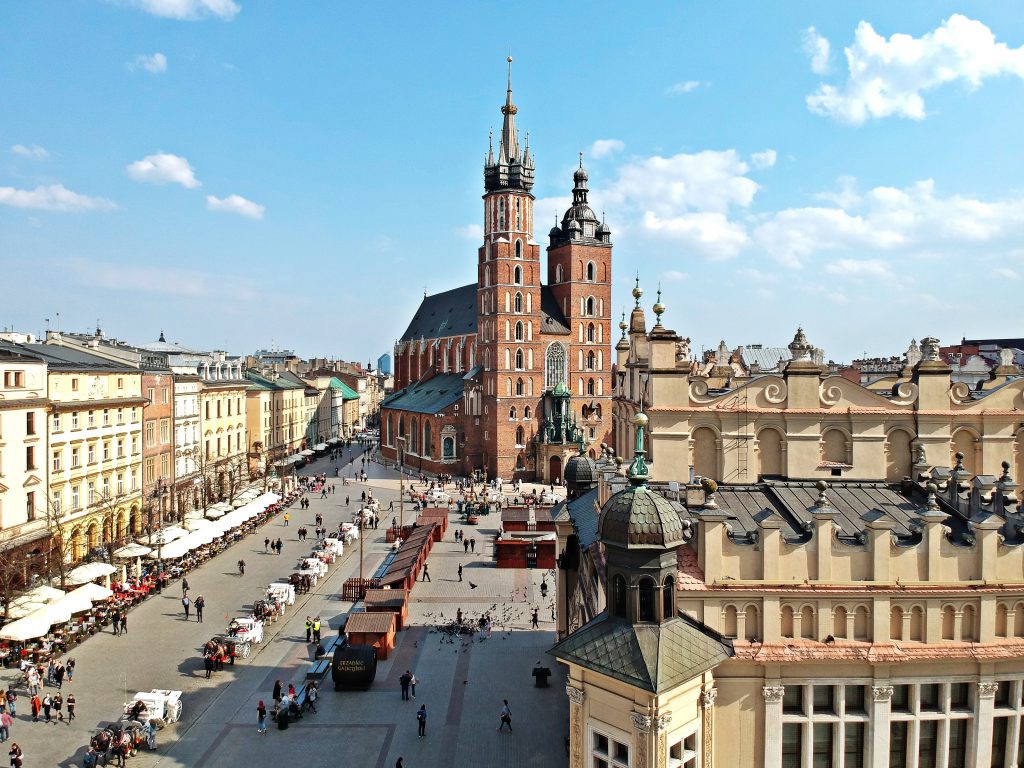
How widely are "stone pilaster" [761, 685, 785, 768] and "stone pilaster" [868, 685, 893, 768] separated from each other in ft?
5.61

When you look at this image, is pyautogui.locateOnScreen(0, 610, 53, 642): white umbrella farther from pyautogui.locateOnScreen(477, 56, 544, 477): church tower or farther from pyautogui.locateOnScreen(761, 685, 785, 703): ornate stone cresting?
pyautogui.locateOnScreen(477, 56, 544, 477): church tower

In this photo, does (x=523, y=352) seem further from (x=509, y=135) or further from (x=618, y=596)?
(x=618, y=596)

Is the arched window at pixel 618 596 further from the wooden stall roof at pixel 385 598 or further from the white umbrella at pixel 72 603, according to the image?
the white umbrella at pixel 72 603

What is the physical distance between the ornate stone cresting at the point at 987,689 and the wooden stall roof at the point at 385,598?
23.2 metres

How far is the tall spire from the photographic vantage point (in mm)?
86500

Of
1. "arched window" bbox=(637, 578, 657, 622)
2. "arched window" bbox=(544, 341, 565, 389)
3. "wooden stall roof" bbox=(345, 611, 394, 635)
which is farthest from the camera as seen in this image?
"arched window" bbox=(544, 341, 565, 389)

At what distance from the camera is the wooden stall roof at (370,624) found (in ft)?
93.4

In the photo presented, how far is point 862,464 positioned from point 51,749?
23800 millimetres

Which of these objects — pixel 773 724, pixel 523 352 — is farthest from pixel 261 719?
pixel 523 352

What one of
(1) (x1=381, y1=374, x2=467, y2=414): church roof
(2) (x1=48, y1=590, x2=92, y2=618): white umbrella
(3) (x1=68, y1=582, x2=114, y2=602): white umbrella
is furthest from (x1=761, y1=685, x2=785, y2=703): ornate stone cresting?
(1) (x1=381, y1=374, x2=467, y2=414): church roof

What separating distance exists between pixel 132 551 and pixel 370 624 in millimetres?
15347

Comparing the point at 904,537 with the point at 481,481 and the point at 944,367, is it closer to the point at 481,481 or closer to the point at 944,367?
the point at 944,367

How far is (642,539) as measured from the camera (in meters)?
11.2

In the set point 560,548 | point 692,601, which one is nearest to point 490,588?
point 560,548
